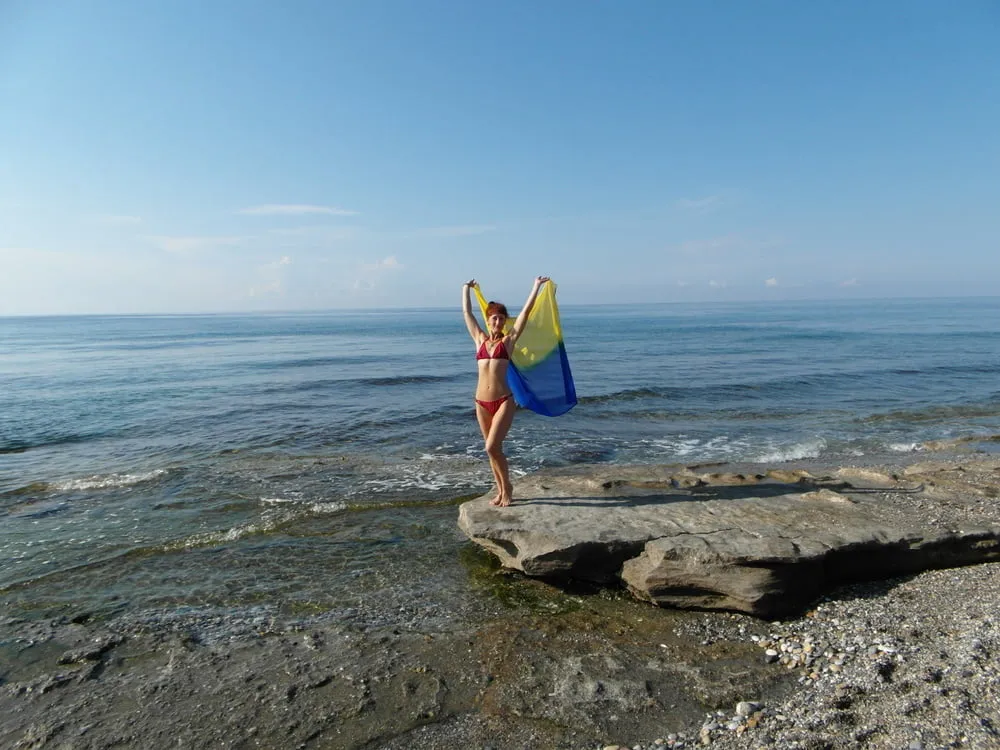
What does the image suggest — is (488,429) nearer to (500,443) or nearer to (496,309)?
(500,443)

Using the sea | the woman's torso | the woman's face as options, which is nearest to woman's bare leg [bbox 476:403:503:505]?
the woman's torso

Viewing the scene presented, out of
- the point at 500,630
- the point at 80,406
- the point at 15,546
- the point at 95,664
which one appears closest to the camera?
the point at 95,664

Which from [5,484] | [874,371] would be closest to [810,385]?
[874,371]

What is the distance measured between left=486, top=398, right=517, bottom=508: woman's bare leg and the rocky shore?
57.5 inches

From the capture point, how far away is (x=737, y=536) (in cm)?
638

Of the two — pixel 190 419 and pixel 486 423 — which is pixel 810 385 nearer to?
pixel 486 423

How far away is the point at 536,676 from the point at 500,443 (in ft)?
9.88

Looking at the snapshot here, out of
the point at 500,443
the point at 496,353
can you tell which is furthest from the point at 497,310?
the point at 500,443

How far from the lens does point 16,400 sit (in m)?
20.3

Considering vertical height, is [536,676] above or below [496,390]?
below

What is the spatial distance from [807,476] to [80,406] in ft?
67.1

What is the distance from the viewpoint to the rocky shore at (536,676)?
13.4 feet

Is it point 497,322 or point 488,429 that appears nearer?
point 497,322

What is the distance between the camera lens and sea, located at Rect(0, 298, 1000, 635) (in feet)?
21.7
